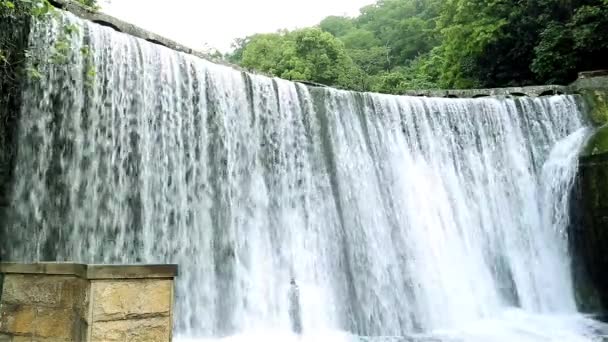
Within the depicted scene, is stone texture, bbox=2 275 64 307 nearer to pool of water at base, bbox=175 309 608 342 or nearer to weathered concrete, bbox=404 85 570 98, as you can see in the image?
pool of water at base, bbox=175 309 608 342

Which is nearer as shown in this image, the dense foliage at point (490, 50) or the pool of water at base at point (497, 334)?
the pool of water at base at point (497, 334)

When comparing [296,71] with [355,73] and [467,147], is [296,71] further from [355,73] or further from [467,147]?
[467,147]

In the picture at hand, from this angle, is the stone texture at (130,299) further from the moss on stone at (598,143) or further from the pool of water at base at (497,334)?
the moss on stone at (598,143)

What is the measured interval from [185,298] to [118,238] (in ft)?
4.45

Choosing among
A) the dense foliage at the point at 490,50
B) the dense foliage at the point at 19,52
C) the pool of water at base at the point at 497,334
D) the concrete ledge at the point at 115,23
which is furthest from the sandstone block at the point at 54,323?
the dense foliage at the point at 490,50

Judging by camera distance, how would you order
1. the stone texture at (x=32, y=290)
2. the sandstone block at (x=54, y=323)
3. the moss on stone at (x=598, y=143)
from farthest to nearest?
the moss on stone at (x=598, y=143) → the stone texture at (x=32, y=290) → the sandstone block at (x=54, y=323)

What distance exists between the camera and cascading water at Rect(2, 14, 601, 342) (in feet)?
25.3

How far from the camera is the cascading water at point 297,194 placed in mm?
7699

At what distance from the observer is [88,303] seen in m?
3.21

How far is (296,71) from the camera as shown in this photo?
27.8 metres

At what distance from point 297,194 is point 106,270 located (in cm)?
713

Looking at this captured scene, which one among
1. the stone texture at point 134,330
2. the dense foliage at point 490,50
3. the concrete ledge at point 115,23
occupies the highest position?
the dense foliage at point 490,50

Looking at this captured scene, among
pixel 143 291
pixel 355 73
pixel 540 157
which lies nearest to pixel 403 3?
pixel 355 73

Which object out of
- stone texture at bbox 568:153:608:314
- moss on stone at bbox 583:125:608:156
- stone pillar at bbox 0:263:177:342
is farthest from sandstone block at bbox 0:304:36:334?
moss on stone at bbox 583:125:608:156
